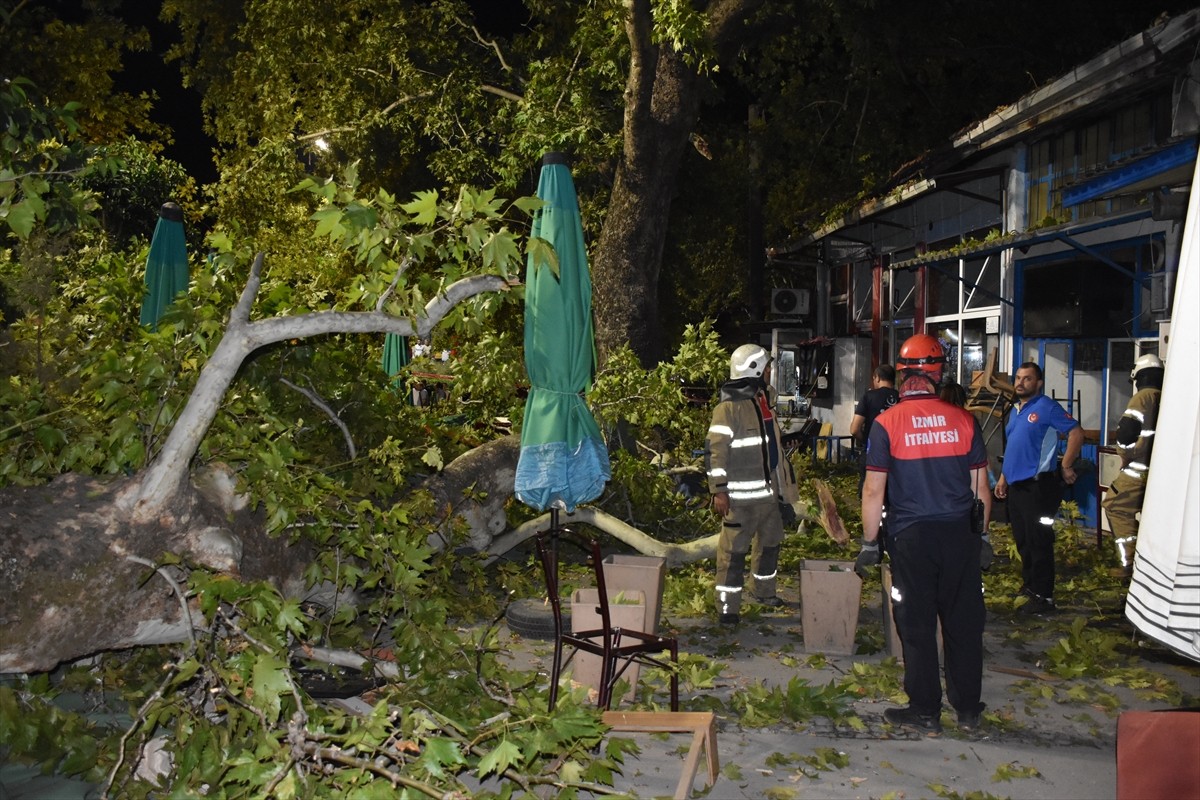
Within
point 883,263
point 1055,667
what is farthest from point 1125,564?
point 883,263

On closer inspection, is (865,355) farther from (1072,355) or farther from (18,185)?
(18,185)

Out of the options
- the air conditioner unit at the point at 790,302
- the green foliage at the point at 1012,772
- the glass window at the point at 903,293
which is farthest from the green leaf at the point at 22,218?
the air conditioner unit at the point at 790,302

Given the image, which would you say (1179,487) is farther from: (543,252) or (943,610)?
(943,610)

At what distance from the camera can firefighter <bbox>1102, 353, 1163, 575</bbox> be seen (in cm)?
830

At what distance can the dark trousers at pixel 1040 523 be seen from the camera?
8328 mm

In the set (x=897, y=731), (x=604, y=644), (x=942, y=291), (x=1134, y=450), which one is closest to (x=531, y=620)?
(x=604, y=644)

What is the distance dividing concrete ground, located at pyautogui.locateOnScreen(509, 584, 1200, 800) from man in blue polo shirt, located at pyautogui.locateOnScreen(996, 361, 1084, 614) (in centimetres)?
61

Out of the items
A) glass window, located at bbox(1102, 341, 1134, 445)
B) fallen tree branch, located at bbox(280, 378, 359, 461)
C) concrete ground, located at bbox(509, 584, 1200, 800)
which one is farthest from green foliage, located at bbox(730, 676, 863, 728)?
glass window, located at bbox(1102, 341, 1134, 445)

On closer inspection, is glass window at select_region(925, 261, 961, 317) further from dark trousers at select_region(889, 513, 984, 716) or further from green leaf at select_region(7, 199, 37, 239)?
green leaf at select_region(7, 199, 37, 239)

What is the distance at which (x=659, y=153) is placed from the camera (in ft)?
44.2

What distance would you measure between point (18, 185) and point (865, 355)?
Answer: 62.8 ft

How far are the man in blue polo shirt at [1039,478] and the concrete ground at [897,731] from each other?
61 cm

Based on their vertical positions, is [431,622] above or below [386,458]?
Answer: below

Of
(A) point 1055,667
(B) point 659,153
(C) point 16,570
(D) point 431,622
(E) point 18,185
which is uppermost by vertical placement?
(B) point 659,153
